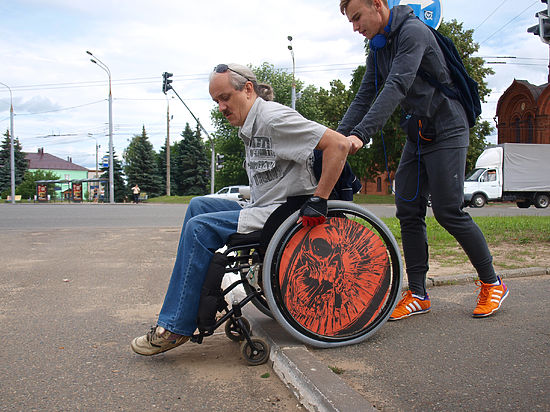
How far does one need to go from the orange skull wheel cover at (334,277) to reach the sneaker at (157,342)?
0.58 m

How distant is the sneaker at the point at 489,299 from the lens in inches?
126

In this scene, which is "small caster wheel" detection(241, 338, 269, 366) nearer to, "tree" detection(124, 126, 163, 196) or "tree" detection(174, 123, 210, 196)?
"tree" detection(174, 123, 210, 196)

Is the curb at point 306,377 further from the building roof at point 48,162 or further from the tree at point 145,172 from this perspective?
the building roof at point 48,162

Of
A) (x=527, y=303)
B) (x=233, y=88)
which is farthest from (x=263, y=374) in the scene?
(x=527, y=303)

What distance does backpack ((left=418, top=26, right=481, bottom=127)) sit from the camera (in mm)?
3119

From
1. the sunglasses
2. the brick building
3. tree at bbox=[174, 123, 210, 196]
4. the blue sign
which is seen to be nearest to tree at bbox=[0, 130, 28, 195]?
tree at bbox=[174, 123, 210, 196]

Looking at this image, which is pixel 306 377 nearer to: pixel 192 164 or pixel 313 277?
pixel 313 277

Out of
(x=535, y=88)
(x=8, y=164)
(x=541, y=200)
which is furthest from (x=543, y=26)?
(x=8, y=164)

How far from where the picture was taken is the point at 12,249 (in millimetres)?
7633

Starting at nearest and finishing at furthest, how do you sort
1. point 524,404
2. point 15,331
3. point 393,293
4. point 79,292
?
point 524,404
point 393,293
point 15,331
point 79,292

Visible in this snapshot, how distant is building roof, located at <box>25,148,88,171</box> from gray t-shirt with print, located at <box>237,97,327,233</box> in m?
130

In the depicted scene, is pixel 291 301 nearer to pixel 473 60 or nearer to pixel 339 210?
pixel 339 210

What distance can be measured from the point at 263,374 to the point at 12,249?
21.1 ft

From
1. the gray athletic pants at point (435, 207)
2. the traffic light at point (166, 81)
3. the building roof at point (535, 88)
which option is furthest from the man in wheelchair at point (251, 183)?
the building roof at point (535, 88)
